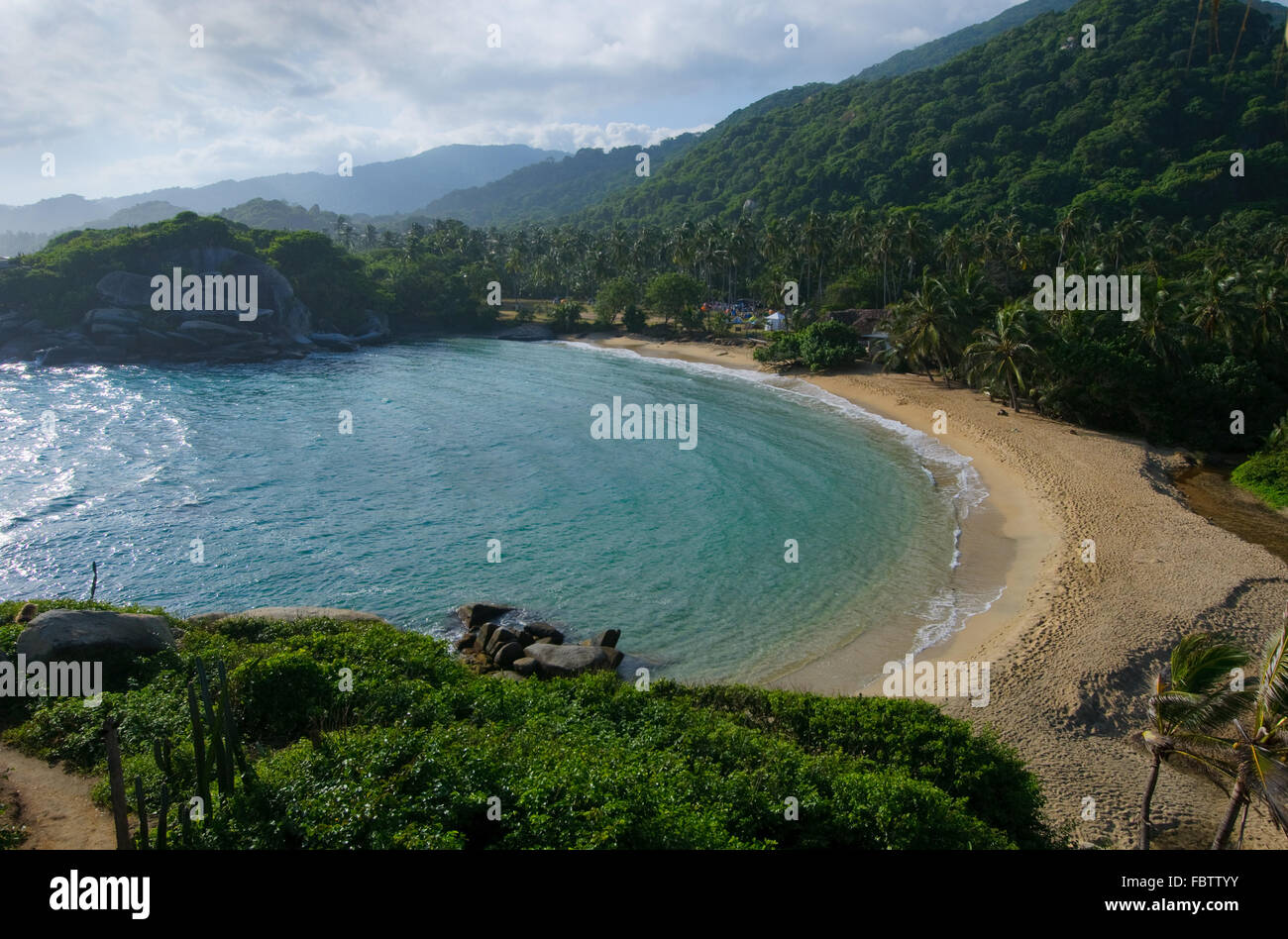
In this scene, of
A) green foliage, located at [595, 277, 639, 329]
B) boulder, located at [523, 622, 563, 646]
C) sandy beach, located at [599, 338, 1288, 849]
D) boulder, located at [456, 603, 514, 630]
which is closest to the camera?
sandy beach, located at [599, 338, 1288, 849]

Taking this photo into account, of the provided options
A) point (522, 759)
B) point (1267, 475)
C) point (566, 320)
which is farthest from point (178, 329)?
point (1267, 475)

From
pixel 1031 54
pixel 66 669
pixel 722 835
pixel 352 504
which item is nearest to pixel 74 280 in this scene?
pixel 352 504

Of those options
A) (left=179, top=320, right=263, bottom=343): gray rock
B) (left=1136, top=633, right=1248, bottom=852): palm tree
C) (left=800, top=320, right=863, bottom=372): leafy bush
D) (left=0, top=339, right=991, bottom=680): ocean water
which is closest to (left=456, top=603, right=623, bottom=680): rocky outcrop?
(left=0, top=339, right=991, bottom=680): ocean water

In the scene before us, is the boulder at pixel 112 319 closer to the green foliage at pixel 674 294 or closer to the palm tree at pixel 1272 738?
the green foliage at pixel 674 294

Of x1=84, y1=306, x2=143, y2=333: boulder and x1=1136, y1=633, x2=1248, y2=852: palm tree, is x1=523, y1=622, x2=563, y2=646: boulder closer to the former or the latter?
x1=1136, y1=633, x2=1248, y2=852: palm tree
